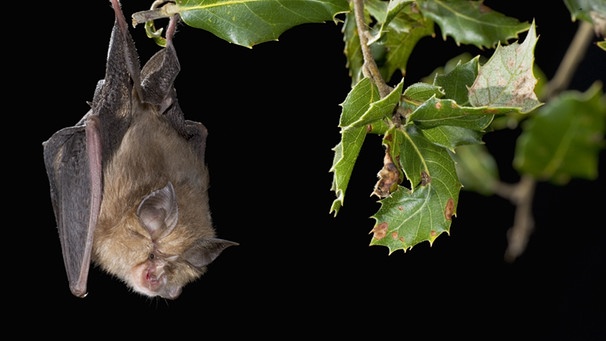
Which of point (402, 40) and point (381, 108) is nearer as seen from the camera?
point (381, 108)

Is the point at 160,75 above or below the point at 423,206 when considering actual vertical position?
above

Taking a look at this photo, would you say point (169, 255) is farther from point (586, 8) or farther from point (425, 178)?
point (586, 8)

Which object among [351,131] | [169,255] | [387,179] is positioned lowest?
[169,255]

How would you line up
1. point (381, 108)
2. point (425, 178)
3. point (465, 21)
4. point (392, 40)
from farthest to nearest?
point (392, 40)
point (465, 21)
point (425, 178)
point (381, 108)

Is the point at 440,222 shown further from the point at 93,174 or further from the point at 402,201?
the point at 93,174

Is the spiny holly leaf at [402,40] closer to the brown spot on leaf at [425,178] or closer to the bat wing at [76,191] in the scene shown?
the brown spot on leaf at [425,178]

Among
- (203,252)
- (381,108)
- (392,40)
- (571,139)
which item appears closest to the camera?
(571,139)

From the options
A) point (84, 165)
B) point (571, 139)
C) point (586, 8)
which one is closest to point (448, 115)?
point (586, 8)

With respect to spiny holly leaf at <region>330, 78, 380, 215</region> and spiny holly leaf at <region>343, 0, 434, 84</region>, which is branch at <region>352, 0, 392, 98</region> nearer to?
spiny holly leaf at <region>330, 78, 380, 215</region>
